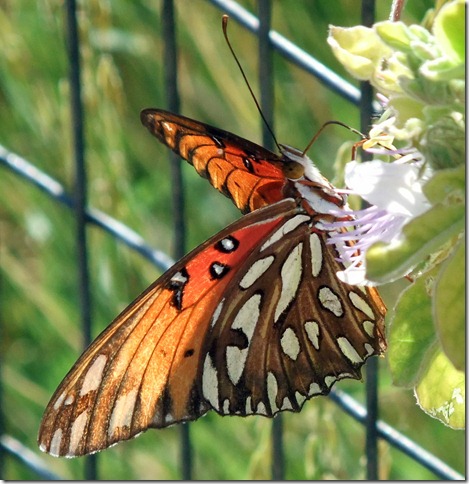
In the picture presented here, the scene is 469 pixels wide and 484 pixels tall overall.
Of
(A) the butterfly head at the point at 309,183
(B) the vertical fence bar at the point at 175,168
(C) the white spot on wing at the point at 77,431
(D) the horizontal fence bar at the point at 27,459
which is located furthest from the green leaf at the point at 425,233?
(D) the horizontal fence bar at the point at 27,459

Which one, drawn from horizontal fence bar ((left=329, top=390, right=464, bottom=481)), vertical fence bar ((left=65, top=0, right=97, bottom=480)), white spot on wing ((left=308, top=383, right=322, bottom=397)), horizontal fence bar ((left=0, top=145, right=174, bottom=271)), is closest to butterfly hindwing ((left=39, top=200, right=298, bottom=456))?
white spot on wing ((left=308, top=383, right=322, bottom=397))

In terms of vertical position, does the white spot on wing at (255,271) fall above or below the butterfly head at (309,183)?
below

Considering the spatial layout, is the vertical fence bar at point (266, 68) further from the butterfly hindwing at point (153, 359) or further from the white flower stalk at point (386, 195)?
the white flower stalk at point (386, 195)

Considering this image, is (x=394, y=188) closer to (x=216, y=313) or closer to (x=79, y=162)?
(x=216, y=313)

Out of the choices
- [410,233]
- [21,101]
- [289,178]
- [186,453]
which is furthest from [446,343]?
[21,101]

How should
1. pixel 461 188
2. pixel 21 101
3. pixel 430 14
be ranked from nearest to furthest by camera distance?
pixel 461 188
pixel 430 14
pixel 21 101

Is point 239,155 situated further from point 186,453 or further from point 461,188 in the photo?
point 186,453

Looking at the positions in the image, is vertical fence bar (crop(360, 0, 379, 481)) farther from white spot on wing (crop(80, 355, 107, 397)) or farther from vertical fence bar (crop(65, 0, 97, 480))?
vertical fence bar (crop(65, 0, 97, 480))
